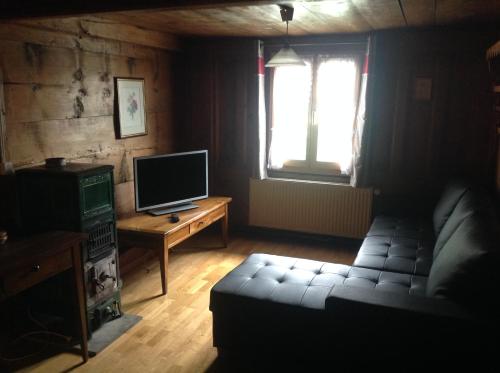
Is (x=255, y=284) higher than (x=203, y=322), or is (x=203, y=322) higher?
(x=255, y=284)

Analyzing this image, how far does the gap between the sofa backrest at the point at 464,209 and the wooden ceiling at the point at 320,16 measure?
1268 mm

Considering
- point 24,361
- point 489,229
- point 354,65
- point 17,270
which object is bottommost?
point 24,361

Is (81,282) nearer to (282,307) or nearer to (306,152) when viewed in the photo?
(282,307)

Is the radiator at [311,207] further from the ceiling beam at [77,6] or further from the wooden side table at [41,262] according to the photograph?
the ceiling beam at [77,6]

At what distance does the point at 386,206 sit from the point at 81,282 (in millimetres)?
2936

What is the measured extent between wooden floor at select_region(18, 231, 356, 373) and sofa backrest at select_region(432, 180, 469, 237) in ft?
3.40

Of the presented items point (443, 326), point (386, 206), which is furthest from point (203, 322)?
point (386, 206)

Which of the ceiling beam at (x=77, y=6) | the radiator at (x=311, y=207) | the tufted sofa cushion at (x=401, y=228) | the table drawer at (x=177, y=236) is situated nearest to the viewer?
the ceiling beam at (x=77, y=6)

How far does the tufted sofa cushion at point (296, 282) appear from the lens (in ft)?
7.95

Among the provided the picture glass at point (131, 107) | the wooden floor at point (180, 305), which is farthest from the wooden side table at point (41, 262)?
the picture glass at point (131, 107)

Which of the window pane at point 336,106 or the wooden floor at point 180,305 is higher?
the window pane at point 336,106

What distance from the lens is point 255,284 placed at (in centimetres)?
258

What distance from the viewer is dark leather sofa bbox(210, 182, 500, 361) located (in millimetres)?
1889

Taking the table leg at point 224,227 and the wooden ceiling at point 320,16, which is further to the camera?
the table leg at point 224,227
